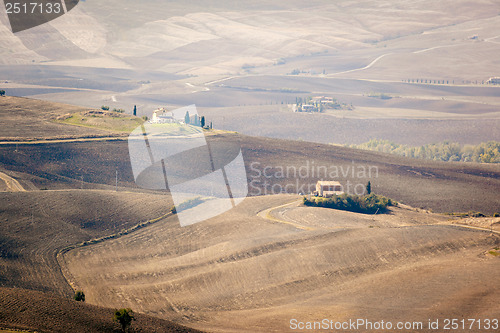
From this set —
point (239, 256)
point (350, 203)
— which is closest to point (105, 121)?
point (350, 203)

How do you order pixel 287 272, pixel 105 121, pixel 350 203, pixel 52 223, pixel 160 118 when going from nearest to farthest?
pixel 287 272 → pixel 52 223 → pixel 350 203 → pixel 105 121 → pixel 160 118

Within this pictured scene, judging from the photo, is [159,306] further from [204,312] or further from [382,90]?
[382,90]

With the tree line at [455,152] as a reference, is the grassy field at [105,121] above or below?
above

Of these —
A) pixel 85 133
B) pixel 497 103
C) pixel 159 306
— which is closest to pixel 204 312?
pixel 159 306

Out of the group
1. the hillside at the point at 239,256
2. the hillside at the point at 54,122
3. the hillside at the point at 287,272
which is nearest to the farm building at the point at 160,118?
the hillside at the point at 54,122

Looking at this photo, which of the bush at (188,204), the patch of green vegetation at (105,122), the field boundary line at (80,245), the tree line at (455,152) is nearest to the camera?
the field boundary line at (80,245)

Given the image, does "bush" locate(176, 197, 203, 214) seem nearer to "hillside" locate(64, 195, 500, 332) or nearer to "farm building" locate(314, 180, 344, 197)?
"hillside" locate(64, 195, 500, 332)

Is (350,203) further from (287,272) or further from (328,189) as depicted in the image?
(287,272)

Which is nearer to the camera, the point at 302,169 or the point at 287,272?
the point at 287,272

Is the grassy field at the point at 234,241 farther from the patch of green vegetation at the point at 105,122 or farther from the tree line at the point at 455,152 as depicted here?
the tree line at the point at 455,152
